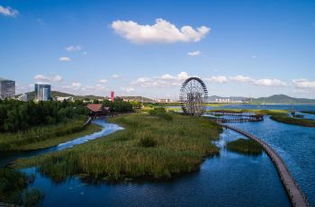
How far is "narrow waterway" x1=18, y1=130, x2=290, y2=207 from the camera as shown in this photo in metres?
20.0

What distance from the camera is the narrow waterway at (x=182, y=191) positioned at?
65.5 ft

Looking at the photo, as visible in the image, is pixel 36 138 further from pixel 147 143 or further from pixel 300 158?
pixel 300 158

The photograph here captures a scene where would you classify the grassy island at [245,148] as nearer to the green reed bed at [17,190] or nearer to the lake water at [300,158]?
the lake water at [300,158]

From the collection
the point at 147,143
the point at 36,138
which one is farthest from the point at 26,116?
the point at 147,143

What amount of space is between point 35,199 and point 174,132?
28211 mm

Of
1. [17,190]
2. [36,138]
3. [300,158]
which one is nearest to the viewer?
[17,190]

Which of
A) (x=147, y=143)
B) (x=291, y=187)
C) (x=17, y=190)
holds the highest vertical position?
(x=147, y=143)

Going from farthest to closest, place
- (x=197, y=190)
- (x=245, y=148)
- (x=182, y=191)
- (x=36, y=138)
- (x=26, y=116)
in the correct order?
(x=26, y=116), (x=36, y=138), (x=245, y=148), (x=197, y=190), (x=182, y=191)

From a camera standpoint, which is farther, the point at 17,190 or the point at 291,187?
the point at 291,187

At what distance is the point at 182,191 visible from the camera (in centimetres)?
2214

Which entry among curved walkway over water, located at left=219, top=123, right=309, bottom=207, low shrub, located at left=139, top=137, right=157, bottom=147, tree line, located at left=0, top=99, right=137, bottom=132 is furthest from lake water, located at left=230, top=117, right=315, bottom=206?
tree line, located at left=0, top=99, right=137, bottom=132

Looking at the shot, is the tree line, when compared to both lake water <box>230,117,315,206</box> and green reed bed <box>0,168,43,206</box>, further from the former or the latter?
lake water <box>230,117,315,206</box>

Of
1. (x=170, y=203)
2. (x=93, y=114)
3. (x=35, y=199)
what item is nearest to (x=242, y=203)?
(x=170, y=203)

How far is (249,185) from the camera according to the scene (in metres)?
23.9
